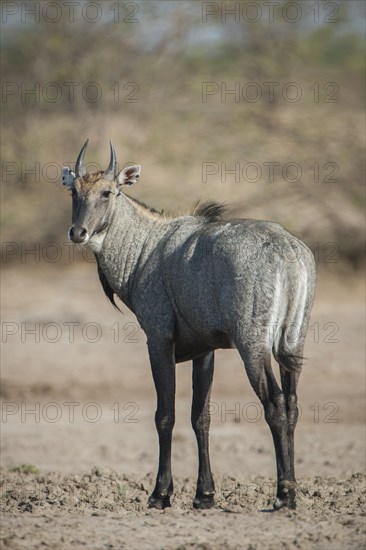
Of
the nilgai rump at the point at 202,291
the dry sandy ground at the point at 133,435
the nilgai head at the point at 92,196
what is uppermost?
the nilgai head at the point at 92,196

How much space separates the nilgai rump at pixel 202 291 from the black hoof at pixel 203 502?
0.03 feet

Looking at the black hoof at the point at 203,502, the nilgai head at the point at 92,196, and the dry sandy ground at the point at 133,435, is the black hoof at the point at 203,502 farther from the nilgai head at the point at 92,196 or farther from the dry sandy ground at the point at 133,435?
the nilgai head at the point at 92,196

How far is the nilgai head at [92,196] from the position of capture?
10.1 m

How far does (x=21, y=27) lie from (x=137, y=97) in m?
3.47

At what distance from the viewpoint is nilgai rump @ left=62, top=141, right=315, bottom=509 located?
29.4 feet

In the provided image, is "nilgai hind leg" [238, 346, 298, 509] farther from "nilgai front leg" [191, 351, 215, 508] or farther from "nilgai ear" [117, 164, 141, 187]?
"nilgai ear" [117, 164, 141, 187]

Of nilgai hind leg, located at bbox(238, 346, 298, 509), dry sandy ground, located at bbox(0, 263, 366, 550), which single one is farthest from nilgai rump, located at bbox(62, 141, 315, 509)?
dry sandy ground, located at bbox(0, 263, 366, 550)

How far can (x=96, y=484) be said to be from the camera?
1110 centimetres

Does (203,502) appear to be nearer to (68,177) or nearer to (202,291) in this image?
(202,291)

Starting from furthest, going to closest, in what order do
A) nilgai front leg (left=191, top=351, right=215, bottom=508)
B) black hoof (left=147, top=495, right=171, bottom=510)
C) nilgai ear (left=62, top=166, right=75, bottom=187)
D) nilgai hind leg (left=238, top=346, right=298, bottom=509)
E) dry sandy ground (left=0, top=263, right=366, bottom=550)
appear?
nilgai ear (left=62, top=166, right=75, bottom=187) → nilgai front leg (left=191, top=351, right=215, bottom=508) → black hoof (left=147, top=495, right=171, bottom=510) → nilgai hind leg (left=238, top=346, right=298, bottom=509) → dry sandy ground (left=0, top=263, right=366, bottom=550)

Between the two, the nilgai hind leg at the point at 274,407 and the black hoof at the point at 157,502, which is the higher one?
the nilgai hind leg at the point at 274,407

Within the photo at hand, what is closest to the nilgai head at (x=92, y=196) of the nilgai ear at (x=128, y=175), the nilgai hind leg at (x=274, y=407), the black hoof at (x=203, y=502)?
the nilgai ear at (x=128, y=175)

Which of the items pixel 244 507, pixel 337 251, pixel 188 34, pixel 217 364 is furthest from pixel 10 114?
pixel 244 507

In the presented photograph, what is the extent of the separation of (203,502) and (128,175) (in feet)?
9.89
